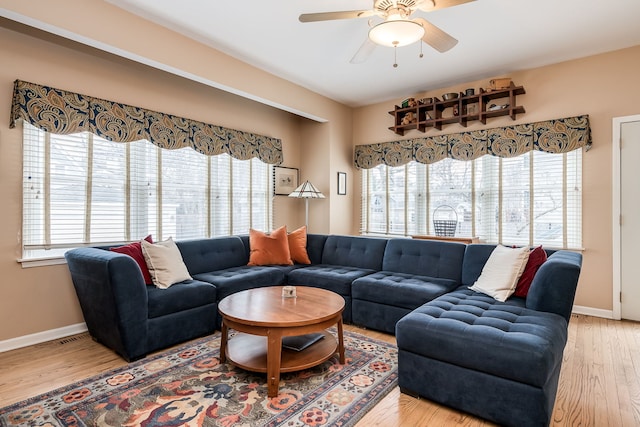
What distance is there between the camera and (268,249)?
407 cm

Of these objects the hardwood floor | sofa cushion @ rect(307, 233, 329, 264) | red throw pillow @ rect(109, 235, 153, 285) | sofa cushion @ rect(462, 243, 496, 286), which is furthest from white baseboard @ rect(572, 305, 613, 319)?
red throw pillow @ rect(109, 235, 153, 285)

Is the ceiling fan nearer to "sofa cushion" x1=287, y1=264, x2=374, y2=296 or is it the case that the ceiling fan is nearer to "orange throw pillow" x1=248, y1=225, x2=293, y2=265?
"sofa cushion" x1=287, y1=264, x2=374, y2=296

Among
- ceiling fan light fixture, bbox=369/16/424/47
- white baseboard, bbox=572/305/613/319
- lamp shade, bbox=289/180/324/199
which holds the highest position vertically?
ceiling fan light fixture, bbox=369/16/424/47

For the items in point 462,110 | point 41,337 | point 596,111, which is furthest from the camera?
point 462,110

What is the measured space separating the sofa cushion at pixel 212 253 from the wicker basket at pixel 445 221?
2.49 meters

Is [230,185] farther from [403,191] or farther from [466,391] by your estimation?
[466,391]

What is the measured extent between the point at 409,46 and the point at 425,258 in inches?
85.6

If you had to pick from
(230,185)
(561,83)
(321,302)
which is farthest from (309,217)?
(561,83)

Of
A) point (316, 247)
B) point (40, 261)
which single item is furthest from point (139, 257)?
point (316, 247)

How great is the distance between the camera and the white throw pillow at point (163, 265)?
9.72 ft

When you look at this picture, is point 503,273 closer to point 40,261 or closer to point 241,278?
point 241,278

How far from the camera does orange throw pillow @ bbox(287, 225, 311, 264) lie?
4254 mm

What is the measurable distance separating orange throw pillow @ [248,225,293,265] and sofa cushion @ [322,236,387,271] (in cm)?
52

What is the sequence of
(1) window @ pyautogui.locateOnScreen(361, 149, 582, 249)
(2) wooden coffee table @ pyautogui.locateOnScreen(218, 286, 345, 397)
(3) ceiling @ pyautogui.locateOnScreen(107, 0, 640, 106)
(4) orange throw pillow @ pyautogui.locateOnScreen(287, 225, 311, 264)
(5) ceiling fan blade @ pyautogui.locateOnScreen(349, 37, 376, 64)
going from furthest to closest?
(4) orange throw pillow @ pyautogui.locateOnScreen(287, 225, 311, 264)
(1) window @ pyautogui.locateOnScreen(361, 149, 582, 249)
(3) ceiling @ pyautogui.locateOnScreen(107, 0, 640, 106)
(5) ceiling fan blade @ pyautogui.locateOnScreen(349, 37, 376, 64)
(2) wooden coffee table @ pyautogui.locateOnScreen(218, 286, 345, 397)
